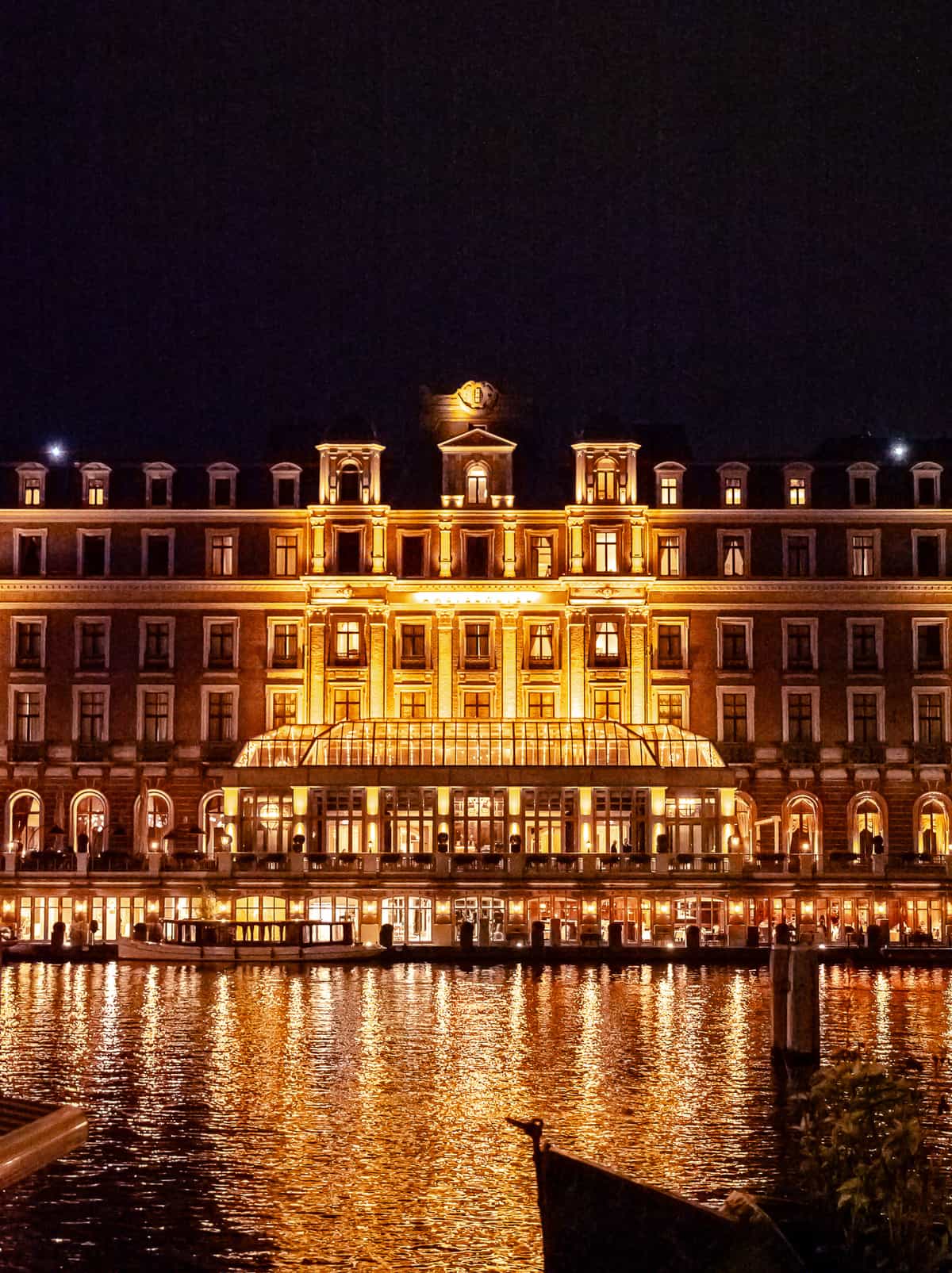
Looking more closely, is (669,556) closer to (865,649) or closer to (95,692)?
(865,649)

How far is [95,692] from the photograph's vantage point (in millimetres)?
99250

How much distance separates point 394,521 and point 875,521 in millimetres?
23580

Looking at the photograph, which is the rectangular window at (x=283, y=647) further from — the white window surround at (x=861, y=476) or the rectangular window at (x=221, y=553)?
the white window surround at (x=861, y=476)

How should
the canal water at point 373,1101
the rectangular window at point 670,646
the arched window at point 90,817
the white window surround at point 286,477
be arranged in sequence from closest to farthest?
the canal water at point 373,1101 < the arched window at point 90,817 < the rectangular window at point 670,646 < the white window surround at point 286,477

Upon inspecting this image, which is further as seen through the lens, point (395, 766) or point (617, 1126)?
point (395, 766)

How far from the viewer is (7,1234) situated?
2658cm

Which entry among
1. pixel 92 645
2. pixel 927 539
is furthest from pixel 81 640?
pixel 927 539

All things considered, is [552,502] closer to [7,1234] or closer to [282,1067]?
[282,1067]

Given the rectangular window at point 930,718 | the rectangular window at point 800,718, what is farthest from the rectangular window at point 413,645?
the rectangular window at point 930,718

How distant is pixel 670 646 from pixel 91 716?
28.2m

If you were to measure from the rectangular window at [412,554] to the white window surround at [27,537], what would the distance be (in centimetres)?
1752

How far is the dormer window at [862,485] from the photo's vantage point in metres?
101

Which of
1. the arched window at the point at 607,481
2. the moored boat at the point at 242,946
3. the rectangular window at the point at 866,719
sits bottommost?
the moored boat at the point at 242,946

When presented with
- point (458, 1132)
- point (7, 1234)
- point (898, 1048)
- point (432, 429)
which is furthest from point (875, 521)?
point (7, 1234)
